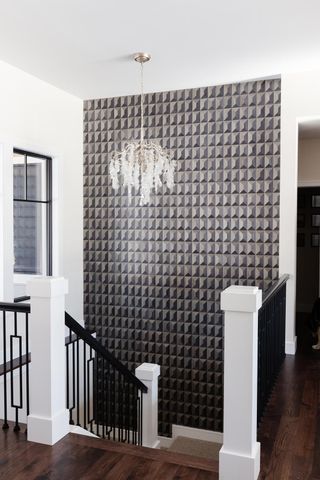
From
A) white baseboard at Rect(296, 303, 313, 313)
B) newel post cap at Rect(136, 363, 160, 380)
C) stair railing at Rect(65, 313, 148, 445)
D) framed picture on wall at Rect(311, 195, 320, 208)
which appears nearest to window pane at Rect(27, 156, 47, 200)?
stair railing at Rect(65, 313, 148, 445)

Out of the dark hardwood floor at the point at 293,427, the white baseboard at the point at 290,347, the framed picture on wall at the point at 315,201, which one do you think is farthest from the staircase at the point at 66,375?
the framed picture on wall at the point at 315,201

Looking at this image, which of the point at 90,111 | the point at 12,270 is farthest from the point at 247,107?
the point at 12,270

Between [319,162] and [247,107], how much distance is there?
1.67m

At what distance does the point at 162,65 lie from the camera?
185 inches

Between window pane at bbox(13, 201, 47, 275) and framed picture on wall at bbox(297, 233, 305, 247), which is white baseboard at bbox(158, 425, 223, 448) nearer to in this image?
window pane at bbox(13, 201, 47, 275)

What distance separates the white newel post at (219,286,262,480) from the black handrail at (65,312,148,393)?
1.15m

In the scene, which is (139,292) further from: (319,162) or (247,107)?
(319,162)

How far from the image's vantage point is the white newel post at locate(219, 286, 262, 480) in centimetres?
241

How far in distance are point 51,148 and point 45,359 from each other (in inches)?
123

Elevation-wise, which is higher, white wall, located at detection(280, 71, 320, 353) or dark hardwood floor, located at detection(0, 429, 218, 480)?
white wall, located at detection(280, 71, 320, 353)

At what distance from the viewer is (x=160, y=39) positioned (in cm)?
406

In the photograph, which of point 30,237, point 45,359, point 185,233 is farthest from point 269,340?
point 30,237

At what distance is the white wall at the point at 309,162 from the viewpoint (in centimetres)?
626

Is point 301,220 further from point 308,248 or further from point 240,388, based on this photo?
point 240,388
